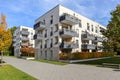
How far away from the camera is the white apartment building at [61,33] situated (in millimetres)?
36344

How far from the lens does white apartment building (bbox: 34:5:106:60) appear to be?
36344 millimetres

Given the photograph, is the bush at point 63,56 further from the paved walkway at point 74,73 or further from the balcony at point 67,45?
the paved walkway at point 74,73

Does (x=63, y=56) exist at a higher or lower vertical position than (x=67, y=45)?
lower

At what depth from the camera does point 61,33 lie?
3553cm

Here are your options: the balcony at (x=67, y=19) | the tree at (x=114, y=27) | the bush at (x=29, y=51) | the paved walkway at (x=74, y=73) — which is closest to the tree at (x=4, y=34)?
the paved walkway at (x=74, y=73)

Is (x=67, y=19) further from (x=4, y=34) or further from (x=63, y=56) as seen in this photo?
(x=4, y=34)

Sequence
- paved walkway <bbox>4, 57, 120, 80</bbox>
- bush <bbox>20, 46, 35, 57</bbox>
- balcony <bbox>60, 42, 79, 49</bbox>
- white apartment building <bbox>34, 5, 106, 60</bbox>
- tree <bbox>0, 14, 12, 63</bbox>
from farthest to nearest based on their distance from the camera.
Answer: bush <bbox>20, 46, 35, 57</bbox>, white apartment building <bbox>34, 5, 106, 60</bbox>, balcony <bbox>60, 42, 79, 49</bbox>, tree <bbox>0, 14, 12, 63</bbox>, paved walkway <bbox>4, 57, 120, 80</bbox>

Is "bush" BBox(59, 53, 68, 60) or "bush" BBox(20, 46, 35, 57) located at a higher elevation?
"bush" BBox(20, 46, 35, 57)

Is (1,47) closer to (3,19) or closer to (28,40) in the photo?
(3,19)

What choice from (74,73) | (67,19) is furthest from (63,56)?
(74,73)

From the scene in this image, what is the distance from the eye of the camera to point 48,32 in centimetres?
4197

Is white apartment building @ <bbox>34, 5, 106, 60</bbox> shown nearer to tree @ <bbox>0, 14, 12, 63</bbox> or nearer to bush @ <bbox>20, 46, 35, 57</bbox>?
bush @ <bbox>20, 46, 35, 57</bbox>

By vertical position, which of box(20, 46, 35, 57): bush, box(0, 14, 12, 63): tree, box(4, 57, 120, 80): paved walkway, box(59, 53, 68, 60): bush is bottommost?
box(4, 57, 120, 80): paved walkway

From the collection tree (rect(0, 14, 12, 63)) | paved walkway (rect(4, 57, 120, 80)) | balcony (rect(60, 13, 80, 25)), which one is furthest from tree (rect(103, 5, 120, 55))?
tree (rect(0, 14, 12, 63))
